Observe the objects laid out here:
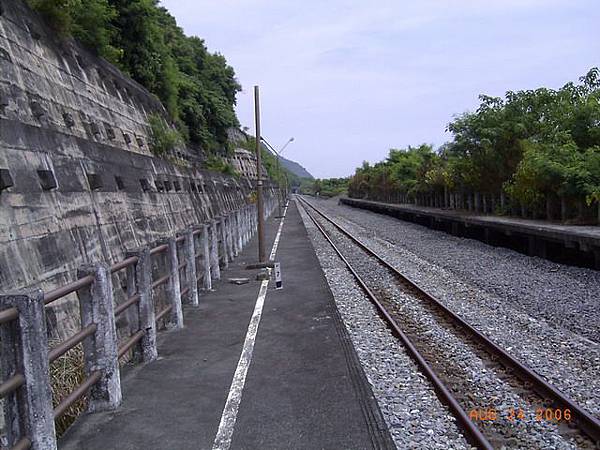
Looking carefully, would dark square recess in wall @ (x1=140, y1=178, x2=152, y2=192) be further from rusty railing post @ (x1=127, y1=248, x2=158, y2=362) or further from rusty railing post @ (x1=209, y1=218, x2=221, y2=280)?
rusty railing post @ (x1=127, y1=248, x2=158, y2=362)

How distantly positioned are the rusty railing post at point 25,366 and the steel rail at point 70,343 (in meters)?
0.31

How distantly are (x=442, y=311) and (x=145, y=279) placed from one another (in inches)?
243

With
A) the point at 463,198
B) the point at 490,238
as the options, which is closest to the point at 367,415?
the point at 490,238

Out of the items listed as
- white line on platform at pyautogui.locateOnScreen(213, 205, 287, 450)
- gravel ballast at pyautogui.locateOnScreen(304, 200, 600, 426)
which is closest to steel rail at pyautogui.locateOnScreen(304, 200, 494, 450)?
gravel ballast at pyautogui.locateOnScreen(304, 200, 600, 426)

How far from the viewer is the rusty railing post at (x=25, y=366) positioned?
3674 mm

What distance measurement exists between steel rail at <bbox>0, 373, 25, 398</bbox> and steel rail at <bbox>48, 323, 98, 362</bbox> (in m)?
0.39

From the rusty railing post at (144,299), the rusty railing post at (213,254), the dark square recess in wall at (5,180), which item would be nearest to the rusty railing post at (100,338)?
the rusty railing post at (144,299)

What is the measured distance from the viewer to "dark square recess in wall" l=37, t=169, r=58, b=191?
316 inches

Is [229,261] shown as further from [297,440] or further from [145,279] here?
[297,440]

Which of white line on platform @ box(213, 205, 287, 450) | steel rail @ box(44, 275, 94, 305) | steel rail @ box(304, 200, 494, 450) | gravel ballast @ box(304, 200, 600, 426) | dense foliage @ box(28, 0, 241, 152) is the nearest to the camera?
steel rail @ box(44, 275, 94, 305)

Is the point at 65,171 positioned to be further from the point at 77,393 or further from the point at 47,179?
the point at 77,393
